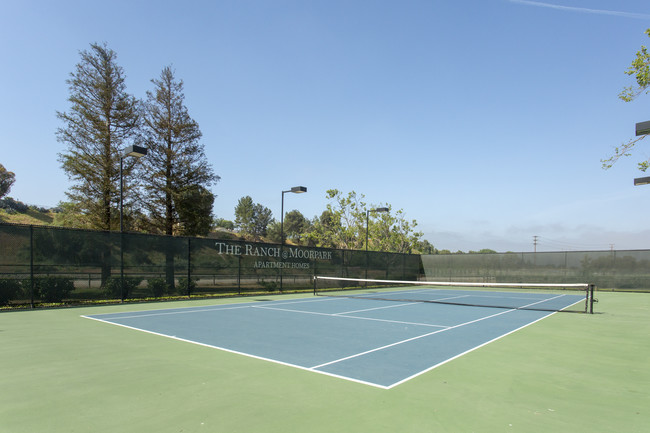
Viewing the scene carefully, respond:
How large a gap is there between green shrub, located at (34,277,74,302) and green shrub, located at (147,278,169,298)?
2.62 meters

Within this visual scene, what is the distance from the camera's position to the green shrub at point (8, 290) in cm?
1159

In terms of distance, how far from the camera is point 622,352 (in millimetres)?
6848

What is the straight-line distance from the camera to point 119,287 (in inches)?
553

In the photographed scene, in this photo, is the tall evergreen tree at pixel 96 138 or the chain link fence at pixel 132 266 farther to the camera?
the tall evergreen tree at pixel 96 138

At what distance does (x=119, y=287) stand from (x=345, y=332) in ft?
30.6

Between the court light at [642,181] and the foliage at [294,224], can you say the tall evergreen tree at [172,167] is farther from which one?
the foliage at [294,224]

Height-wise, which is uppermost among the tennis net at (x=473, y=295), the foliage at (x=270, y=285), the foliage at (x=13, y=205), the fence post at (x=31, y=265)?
the foliage at (x=13, y=205)

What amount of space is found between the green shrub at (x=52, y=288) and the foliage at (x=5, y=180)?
78382 mm

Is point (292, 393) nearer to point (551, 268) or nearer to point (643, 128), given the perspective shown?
point (643, 128)

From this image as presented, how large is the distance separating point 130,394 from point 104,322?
19.9 ft

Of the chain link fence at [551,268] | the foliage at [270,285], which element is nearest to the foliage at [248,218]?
the chain link fence at [551,268]

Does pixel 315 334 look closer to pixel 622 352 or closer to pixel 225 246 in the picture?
pixel 622 352

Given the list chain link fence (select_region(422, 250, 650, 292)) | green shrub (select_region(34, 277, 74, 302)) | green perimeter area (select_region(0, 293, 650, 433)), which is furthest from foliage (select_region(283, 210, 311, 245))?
green perimeter area (select_region(0, 293, 650, 433))

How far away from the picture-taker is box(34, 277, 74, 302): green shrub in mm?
12242
